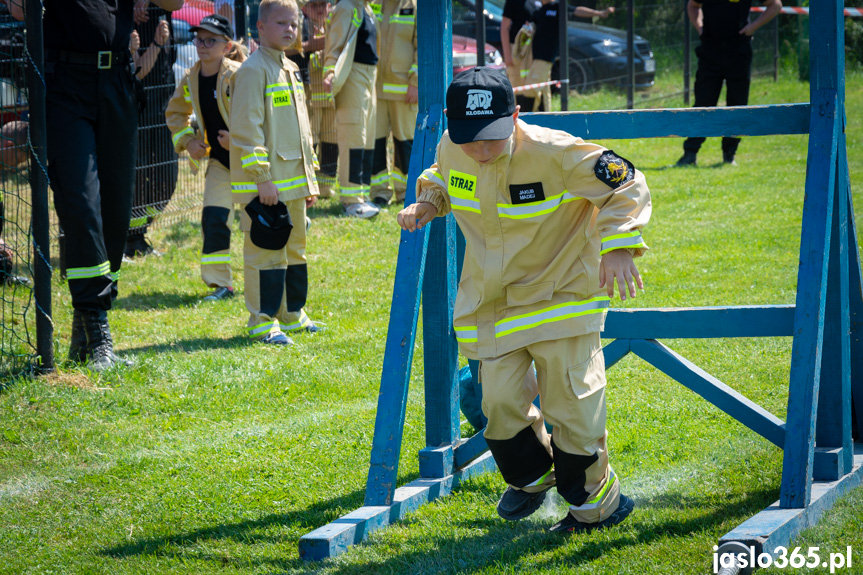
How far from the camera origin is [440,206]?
149 inches

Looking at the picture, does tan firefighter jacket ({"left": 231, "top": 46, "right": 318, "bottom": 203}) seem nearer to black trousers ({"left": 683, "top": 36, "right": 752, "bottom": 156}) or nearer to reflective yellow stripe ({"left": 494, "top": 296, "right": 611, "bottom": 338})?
reflective yellow stripe ({"left": 494, "top": 296, "right": 611, "bottom": 338})

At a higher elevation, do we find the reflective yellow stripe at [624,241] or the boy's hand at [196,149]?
the boy's hand at [196,149]

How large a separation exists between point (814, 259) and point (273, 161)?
389cm

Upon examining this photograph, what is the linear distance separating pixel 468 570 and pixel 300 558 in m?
0.61

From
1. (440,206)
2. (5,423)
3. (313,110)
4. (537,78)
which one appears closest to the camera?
(440,206)

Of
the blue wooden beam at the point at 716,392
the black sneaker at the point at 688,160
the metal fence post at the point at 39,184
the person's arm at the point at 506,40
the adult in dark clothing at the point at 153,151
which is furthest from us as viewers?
the person's arm at the point at 506,40

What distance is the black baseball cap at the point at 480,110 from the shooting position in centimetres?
337

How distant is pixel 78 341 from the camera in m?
6.00

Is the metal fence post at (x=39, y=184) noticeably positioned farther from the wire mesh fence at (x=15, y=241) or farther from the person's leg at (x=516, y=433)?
the person's leg at (x=516, y=433)

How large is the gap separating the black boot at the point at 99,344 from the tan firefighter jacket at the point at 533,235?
307 centimetres

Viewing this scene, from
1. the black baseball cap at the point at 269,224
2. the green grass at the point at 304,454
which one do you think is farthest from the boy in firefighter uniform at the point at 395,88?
the black baseball cap at the point at 269,224

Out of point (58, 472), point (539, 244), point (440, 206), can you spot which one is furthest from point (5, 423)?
point (539, 244)

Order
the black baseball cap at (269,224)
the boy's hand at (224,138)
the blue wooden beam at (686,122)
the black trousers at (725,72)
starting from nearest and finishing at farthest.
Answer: the blue wooden beam at (686,122) < the black baseball cap at (269,224) < the boy's hand at (224,138) < the black trousers at (725,72)

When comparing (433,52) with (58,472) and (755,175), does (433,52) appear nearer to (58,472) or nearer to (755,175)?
(58,472)
